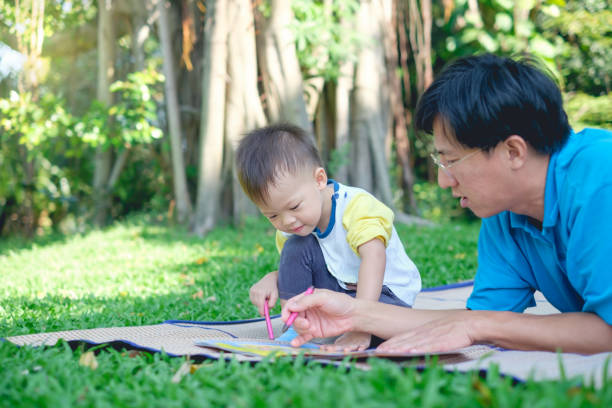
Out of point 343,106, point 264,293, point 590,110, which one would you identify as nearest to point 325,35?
point 343,106

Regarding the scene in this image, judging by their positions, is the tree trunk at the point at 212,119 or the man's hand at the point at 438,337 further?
the tree trunk at the point at 212,119

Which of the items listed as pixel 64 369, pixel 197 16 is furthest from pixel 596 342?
pixel 197 16

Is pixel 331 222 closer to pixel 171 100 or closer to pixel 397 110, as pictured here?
pixel 171 100

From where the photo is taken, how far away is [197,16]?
282 inches

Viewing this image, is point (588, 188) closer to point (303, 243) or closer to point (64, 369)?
point (303, 243)

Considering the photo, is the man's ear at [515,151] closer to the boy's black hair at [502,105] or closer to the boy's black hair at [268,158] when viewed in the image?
the boy's black hair at [502,105]

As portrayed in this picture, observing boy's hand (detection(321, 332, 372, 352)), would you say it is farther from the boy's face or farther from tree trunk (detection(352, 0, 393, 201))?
tree trunk (detection(352, 0, 393, 201))

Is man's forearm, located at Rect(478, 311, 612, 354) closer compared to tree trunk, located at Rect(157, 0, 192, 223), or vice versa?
man's forearm, located at Rect(478, 311, 612, 354)

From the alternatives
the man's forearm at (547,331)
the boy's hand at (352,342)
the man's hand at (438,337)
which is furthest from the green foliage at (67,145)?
the man's forearm at (547,331)

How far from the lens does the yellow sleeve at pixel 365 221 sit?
1968 millimetres

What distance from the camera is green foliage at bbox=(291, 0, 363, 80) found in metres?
5.82

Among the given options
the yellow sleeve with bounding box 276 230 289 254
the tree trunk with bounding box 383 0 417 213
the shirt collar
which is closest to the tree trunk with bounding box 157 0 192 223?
the tree trunk with bounding box 383 0 417 213

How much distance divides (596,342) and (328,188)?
42.7 inches

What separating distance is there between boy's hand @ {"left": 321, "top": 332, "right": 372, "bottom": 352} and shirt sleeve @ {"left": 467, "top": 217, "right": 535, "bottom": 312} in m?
0.39
